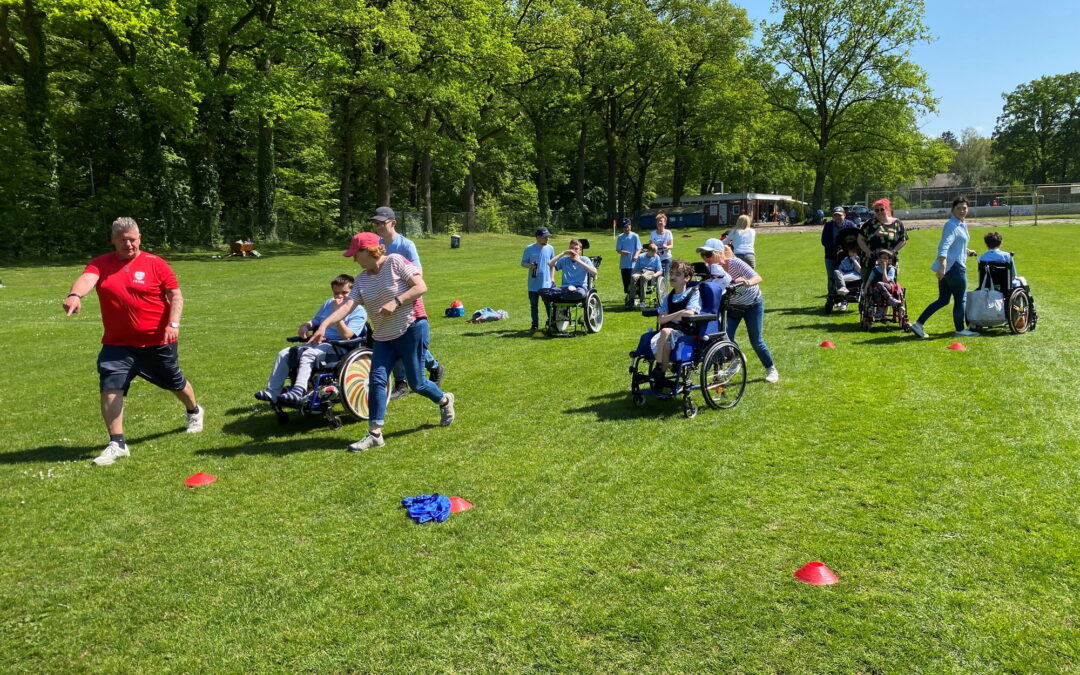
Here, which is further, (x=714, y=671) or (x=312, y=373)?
(x=312, y=373)

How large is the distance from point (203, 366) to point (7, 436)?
328cm

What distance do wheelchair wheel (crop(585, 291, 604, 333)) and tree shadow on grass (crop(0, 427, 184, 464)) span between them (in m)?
7.19

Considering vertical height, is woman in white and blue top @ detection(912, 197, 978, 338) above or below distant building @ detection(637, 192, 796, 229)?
below

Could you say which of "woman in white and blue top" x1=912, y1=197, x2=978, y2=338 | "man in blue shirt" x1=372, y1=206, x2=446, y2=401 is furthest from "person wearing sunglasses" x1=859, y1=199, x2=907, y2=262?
"man in blue shirt" x1=372, y1=206, x2=446, y2=401

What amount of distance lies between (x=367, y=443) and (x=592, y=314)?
6607 mm

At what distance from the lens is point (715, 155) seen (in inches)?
2298

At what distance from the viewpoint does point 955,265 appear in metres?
10.1

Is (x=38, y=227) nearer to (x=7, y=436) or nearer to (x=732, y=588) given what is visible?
(x=7, y=436)

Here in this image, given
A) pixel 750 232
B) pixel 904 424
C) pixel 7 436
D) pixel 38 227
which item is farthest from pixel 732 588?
pixel 38 227

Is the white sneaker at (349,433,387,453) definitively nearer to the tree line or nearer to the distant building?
the tree line

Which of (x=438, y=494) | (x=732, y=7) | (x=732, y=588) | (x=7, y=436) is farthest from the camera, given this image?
(x=732, y=7)

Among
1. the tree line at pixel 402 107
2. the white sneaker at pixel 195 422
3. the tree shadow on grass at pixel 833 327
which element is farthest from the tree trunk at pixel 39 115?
the tree shadow on grass at pixel 833 327

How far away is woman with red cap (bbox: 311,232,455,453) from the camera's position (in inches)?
236

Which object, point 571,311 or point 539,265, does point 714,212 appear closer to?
point 571,311
